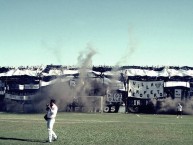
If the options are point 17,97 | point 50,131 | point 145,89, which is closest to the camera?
point 50,131

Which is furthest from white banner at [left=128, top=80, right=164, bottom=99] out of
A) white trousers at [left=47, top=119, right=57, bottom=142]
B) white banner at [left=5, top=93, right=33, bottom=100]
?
white trousers at [left=47, top=119, right=57, bottom=142]

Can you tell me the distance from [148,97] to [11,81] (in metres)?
24.1

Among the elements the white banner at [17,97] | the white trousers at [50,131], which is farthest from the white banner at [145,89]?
the white trousers at [50,131]

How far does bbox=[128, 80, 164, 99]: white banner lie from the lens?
177ft

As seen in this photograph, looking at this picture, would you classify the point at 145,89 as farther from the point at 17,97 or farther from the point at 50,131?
the point at 50,131

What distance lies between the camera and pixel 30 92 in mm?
56312

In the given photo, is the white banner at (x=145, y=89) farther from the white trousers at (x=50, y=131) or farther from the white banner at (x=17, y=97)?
the white trousers at (x=50, y=131)

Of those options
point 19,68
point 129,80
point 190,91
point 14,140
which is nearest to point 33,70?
point 19,68

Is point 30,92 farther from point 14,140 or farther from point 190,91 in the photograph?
point 14,140

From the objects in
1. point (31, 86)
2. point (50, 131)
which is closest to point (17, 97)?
point (31, 86)

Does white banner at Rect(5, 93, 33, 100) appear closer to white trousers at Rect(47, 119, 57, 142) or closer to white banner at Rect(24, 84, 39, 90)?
white banner at Rect(24, 84, 39, 90)

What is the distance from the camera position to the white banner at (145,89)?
54.0m

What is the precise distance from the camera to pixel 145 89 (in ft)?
179

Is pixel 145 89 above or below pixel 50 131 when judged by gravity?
above
